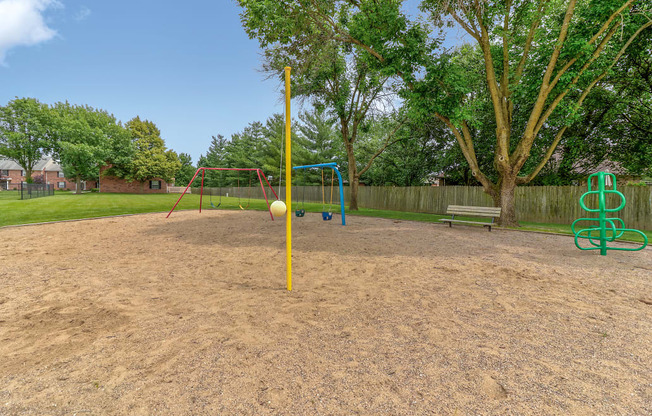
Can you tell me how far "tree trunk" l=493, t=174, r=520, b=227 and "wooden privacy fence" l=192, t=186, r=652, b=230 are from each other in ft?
11.7

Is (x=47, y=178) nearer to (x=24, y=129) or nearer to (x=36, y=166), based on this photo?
(x=36, y=166)

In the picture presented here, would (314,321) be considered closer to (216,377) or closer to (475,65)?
(216,377)

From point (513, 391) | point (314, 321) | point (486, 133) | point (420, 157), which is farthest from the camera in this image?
point (420, 157)

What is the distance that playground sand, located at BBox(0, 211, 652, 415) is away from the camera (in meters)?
2.05

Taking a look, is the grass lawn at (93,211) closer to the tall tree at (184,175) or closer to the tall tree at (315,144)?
the tall tree at (315,144)

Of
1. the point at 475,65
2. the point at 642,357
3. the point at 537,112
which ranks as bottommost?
the point at 642,357

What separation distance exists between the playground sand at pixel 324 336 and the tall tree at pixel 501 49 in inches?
254

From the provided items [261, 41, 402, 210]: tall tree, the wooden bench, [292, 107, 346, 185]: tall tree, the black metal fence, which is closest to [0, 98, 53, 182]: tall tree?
the black metal fence

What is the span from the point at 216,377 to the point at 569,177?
790 inches

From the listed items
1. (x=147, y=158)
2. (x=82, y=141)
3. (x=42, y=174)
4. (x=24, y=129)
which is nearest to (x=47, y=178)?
(x=42, y=174)

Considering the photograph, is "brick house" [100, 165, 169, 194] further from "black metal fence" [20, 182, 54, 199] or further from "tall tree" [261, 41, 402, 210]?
"tall tree" [261, 41, 402, 210]

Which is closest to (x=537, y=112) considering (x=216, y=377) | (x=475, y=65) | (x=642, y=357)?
(x=475, y=65)

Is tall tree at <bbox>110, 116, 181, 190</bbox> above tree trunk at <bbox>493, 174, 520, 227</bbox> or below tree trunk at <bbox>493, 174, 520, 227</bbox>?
above

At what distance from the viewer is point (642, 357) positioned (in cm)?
259
